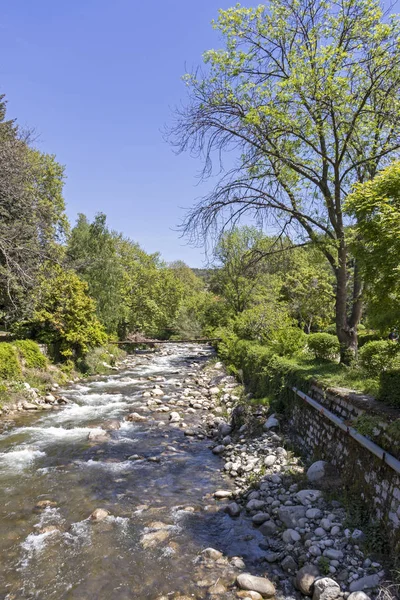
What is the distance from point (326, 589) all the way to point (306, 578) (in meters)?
0.30

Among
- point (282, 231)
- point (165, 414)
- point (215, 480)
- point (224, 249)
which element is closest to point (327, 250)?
point (282, 231)

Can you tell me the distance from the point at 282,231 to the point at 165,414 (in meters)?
6.62

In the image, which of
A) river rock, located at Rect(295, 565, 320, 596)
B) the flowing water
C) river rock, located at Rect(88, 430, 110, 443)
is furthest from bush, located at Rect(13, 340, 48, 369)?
river rock, located at Rect(295, 565, 320, 596)

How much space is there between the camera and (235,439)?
929 centimetres

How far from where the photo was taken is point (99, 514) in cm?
597

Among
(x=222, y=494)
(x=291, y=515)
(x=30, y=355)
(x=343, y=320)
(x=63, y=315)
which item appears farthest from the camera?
(x=63, y=315)

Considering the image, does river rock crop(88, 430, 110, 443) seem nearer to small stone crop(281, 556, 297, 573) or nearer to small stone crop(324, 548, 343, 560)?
small stone crop(281, 556, 297, 573)

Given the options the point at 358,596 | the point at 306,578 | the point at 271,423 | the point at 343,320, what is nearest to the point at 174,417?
the point at 271,423

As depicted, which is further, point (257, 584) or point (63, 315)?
point (63, 315)

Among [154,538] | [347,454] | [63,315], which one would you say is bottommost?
[154,538]

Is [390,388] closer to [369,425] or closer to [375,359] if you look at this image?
[369,425]

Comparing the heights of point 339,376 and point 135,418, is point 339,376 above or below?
above

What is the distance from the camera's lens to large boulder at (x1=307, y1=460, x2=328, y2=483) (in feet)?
20.6

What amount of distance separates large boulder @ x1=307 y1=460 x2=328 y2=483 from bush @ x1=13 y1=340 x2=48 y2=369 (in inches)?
448
